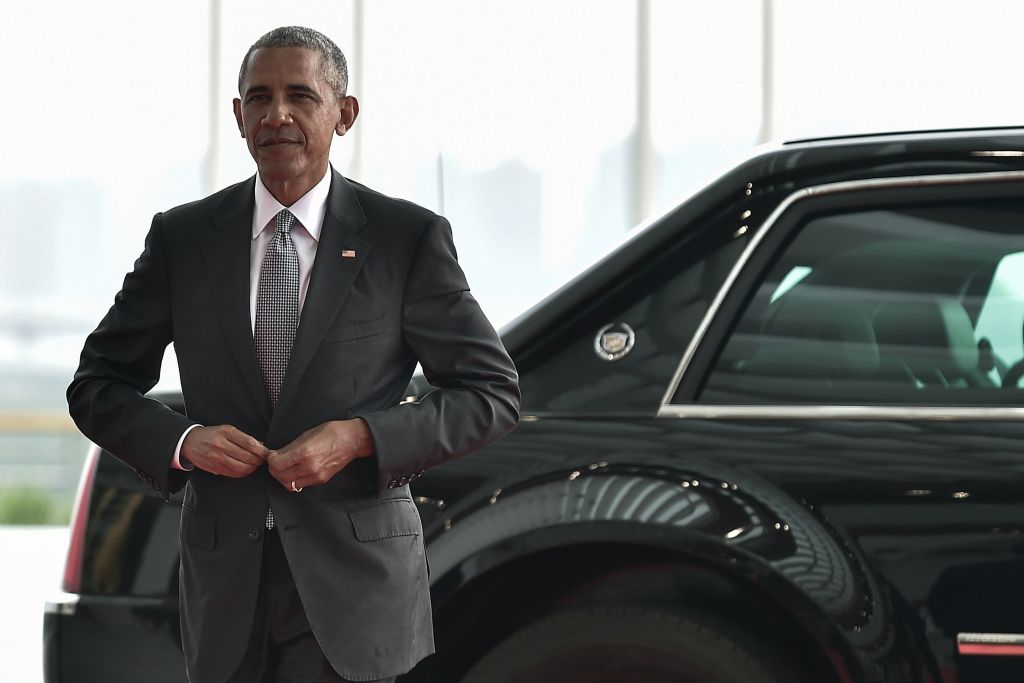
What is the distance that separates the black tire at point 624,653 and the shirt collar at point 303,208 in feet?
2.44

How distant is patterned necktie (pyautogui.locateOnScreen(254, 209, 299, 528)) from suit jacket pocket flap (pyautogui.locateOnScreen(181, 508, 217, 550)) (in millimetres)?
155

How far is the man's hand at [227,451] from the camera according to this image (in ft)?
4.43

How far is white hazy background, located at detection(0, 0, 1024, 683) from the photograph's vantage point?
786 cm

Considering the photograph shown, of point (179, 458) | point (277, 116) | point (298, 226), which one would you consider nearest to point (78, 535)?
point (179, 458)

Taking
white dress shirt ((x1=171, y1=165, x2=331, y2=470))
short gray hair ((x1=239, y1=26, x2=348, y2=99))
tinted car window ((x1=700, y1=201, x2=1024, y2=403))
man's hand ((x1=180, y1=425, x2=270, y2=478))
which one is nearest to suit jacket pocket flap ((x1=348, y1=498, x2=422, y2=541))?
man's hand ((x1=180, y1=425, x2=270, y2=478))

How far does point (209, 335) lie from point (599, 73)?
6.90 meters

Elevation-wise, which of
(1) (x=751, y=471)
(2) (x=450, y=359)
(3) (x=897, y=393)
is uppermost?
(2) (x=450, y=359)

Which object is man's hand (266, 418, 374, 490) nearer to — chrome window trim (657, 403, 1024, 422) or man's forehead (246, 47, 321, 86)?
man's forehead (246, 47, 321, 86)

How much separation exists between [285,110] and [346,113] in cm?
14

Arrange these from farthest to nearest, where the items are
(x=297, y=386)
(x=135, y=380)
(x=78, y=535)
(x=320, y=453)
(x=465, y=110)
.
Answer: (x=465, y=110) < (x=78, y=535) < (x=135, y=380) < (x=297, y=386) < (x=320, y=453)

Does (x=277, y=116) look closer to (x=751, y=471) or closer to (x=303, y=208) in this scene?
(x=303, y=208)

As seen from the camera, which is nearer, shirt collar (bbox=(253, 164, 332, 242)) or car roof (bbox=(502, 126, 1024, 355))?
shirt collar (bbox=(253, 164, 332, 242))

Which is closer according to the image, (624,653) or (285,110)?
(285,110)

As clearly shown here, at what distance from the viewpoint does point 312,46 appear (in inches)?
58.3
